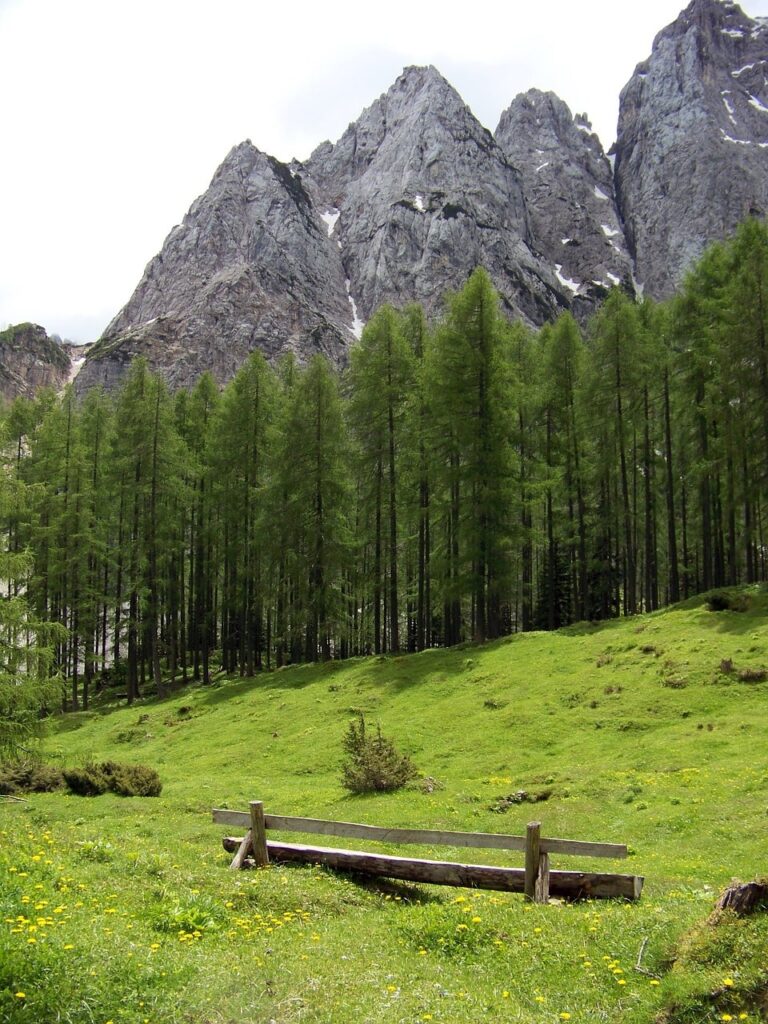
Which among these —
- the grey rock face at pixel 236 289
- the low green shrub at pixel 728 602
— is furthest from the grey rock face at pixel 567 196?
the low green shrub at pixel 728 602

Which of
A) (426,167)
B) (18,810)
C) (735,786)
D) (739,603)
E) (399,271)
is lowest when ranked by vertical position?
(18,810)

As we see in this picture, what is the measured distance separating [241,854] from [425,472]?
86.6ft

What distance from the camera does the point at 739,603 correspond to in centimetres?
2705

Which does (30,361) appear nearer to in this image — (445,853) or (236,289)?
(236,289)

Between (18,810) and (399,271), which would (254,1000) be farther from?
(399,271)

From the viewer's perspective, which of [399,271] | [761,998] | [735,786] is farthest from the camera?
[399,271]

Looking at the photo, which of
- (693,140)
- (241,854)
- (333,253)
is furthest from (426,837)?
Answer: (693,140)

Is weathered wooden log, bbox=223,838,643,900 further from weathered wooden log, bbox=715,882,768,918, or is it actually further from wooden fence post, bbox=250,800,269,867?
weathered wooden log, bbox=715,882,768,918

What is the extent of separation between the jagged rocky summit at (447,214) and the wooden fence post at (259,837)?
124 meters

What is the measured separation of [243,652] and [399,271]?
122336mm

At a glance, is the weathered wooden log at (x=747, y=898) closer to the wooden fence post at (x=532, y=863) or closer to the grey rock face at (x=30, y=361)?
the wooden fence post at (x=532, y=863)

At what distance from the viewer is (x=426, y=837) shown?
36.5 feet

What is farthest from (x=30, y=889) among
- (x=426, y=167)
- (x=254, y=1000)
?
(x=426, y=167)

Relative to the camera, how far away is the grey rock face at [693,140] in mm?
156875
